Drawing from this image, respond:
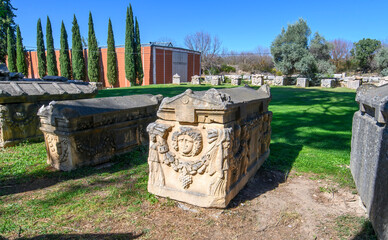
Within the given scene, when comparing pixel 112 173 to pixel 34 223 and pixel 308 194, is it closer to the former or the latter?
pixel 34 223

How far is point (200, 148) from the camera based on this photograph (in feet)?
9.27

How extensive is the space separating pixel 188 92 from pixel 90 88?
4456 millimetres

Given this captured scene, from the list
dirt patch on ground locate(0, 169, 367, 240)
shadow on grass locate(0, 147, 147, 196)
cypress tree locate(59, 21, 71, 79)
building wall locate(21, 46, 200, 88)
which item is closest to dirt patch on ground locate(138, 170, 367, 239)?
dirt patch on ground locate(0, 169, 367, 240)

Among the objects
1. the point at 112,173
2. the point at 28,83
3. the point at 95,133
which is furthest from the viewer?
the point at 28,83

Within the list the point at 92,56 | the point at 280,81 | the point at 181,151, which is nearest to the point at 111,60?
the point at 92,56

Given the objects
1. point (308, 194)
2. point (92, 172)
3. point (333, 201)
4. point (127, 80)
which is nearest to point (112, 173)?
point (92, 172)

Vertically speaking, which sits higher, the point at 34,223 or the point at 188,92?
the point at 188,92

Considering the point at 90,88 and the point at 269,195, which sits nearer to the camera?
the point at 269,195

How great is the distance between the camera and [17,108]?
5.26m

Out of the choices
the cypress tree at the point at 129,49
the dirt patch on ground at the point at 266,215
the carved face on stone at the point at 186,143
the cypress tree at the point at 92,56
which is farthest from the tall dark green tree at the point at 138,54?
the carved face on stone at the point at 186,143

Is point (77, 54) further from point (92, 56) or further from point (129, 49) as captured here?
point (129, 49)

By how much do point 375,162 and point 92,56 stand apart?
952 inches

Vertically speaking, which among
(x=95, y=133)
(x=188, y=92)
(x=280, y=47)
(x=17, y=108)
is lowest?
(x=95, y=133)

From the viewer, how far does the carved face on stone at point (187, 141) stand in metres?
2.80
